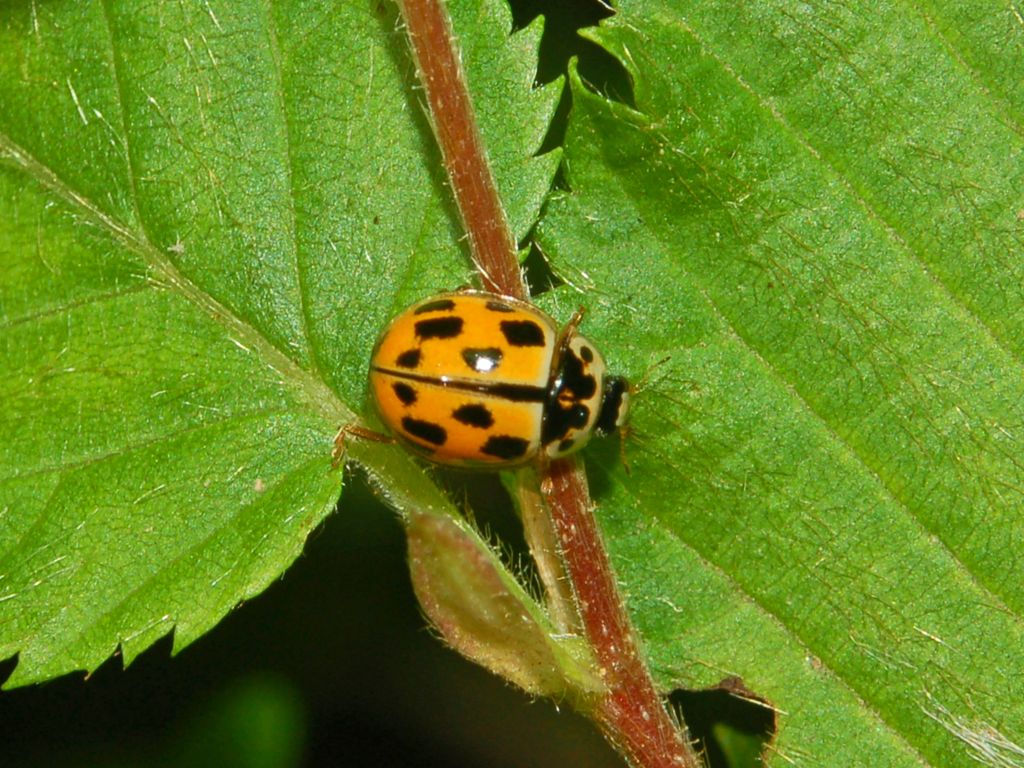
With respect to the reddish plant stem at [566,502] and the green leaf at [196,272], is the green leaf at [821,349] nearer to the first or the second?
the reddish plant stem at [566,502]

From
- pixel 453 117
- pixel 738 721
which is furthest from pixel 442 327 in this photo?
pixel 738 721

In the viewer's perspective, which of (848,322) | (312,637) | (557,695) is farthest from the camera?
(312,637)

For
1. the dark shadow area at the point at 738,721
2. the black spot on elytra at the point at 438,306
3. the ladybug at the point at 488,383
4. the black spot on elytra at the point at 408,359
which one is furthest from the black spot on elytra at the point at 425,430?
the dark shadow area at the point at 738,721

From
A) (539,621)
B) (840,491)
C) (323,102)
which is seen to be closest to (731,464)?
(840,491)

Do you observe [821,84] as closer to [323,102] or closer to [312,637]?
[323,102]

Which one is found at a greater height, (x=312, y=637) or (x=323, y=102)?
(x=323, y=102)

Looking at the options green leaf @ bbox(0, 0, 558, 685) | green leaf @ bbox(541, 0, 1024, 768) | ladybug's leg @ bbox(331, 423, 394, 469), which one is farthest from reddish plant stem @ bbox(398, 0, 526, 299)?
ladybug's leg @ bbox(331, 423, 394, 469)
